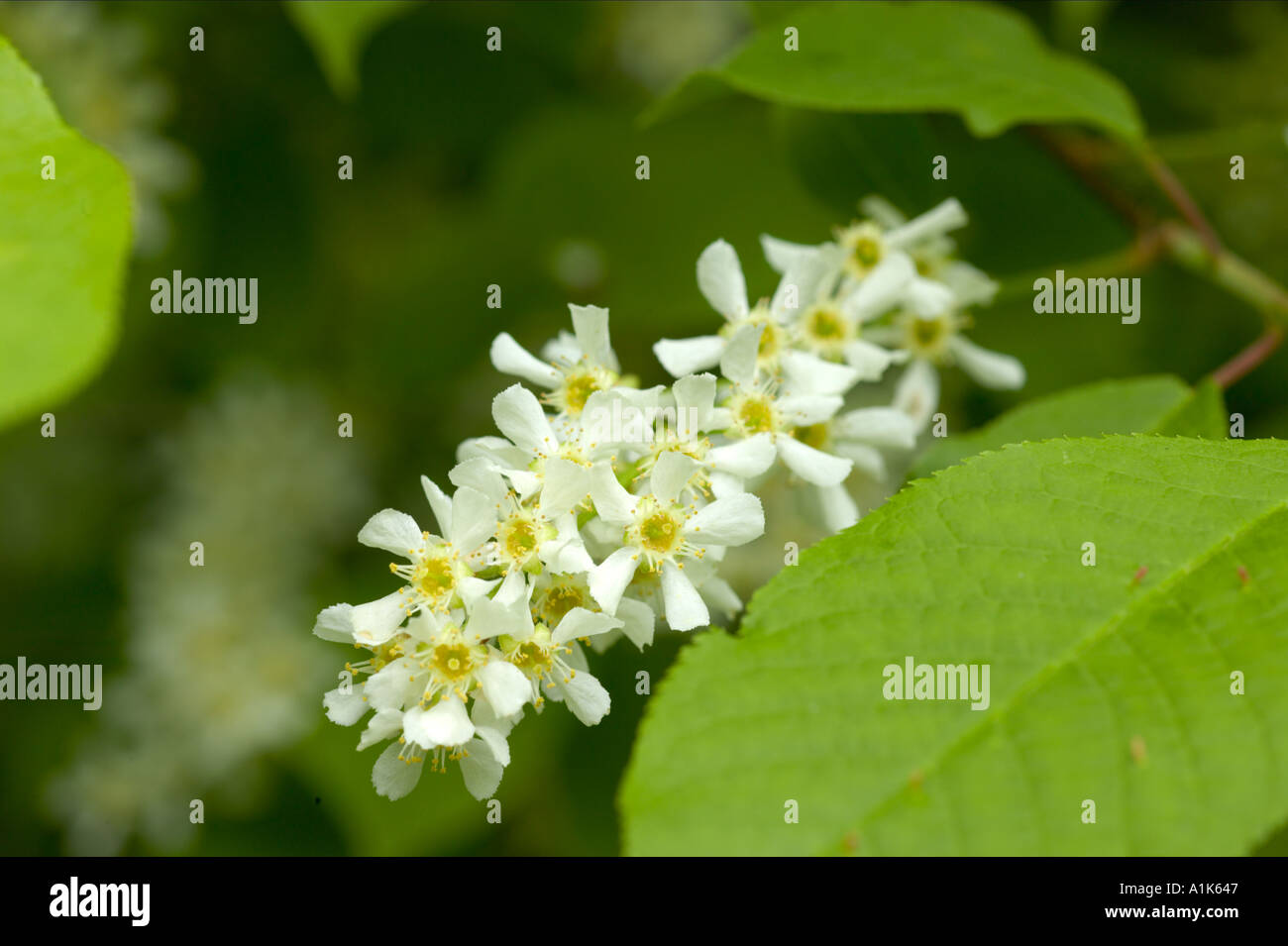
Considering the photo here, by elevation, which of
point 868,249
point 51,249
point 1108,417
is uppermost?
point 868,249

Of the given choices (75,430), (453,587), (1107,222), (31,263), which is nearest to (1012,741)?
(453,587)

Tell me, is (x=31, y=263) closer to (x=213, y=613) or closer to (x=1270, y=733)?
(x=1270, y=733)

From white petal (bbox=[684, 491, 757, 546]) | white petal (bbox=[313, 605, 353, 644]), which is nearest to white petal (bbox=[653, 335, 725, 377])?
white petal (bbox=[684, 491, 757, 546])

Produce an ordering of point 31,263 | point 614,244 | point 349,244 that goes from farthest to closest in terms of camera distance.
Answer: point 349,244 → point 614,244 → point 31,263

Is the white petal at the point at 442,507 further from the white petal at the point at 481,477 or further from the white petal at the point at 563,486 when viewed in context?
the white petal at the point at 563,486

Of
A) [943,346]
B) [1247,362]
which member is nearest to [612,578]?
[943,346]

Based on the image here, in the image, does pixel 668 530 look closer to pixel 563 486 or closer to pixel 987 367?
pixel 563 486
